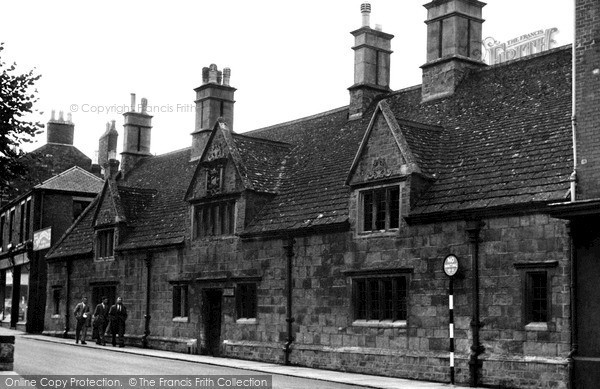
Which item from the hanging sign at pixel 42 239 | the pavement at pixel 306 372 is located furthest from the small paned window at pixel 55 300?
the pavement at pixel 306 372

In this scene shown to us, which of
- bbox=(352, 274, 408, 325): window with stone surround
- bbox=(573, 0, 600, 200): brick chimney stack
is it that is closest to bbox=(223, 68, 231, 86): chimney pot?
bbox=(352, 274, 408, 325): window with stone surround

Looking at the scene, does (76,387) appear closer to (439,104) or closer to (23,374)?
(23,374)

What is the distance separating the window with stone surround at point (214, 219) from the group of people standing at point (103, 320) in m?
5.30

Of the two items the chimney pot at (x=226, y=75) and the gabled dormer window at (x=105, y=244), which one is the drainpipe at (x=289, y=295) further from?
the chimney pot at (x=226, y=75)

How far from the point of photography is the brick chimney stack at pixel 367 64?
29.9 meters

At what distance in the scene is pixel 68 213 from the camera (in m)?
44.5

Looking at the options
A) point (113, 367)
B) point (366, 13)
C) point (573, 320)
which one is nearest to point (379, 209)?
point (573, 320)

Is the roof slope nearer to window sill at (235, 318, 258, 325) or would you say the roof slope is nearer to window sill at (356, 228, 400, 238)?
window sill at (356, 228, 400, 238)

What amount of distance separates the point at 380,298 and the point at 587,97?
779 cm

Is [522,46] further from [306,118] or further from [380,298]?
[380,298]

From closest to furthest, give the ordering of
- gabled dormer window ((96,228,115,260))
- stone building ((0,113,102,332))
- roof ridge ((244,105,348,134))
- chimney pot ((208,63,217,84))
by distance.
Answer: roof ridge ((244,105,348,134)), gabled dormer window ((96,228,115,260)), chimney pot ((208,63,217,84)), stone building ((0,113,102,332))

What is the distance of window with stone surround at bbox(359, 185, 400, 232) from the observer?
22.4 metres

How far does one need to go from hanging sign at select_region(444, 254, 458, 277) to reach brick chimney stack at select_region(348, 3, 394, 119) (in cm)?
1068

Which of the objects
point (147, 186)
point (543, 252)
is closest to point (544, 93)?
point (543, 252)
